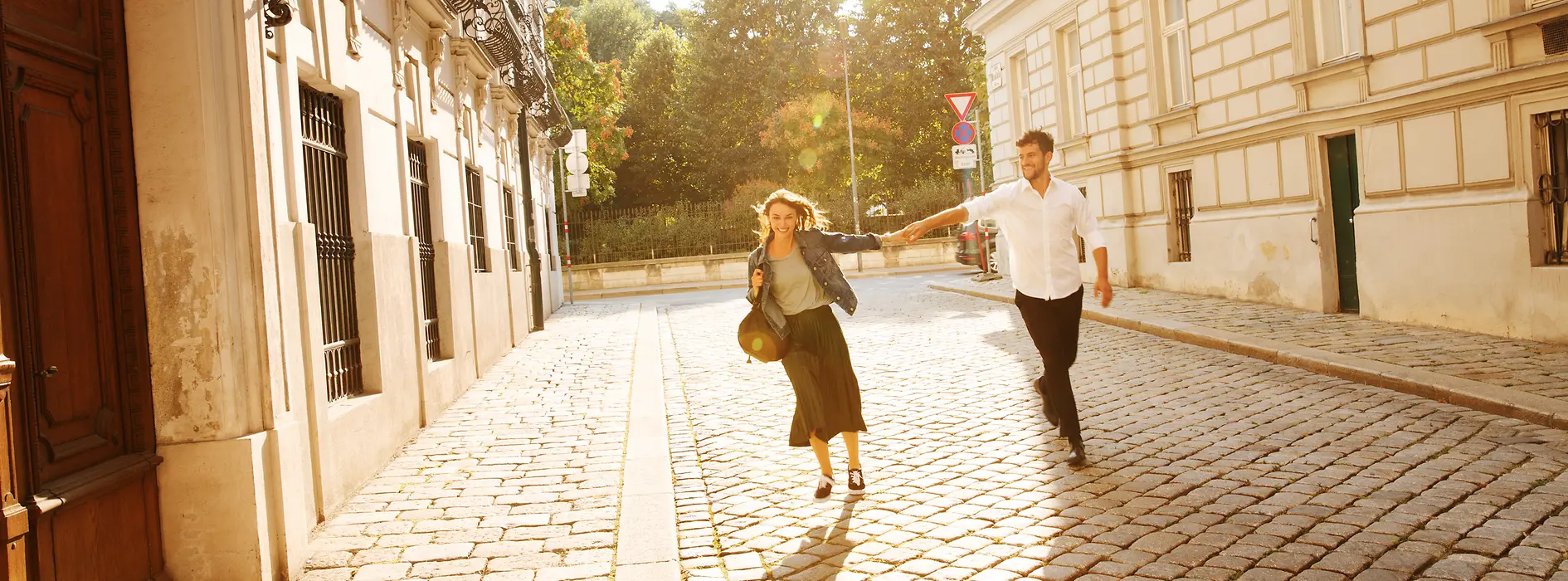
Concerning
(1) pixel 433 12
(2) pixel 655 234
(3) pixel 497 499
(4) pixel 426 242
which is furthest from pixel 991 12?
(3) pixel 497 499

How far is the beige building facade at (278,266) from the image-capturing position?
15.1 ft

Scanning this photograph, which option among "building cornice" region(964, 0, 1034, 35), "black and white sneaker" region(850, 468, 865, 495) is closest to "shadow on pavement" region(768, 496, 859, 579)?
"black and white sneaker" region(850, 468, 865, 495)

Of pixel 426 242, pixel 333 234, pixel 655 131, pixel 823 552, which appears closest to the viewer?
pixel 823 552

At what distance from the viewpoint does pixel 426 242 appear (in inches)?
413

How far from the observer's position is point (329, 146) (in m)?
7.24

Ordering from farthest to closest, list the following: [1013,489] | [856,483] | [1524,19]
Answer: [1524,19], [856,483], [1013,489]

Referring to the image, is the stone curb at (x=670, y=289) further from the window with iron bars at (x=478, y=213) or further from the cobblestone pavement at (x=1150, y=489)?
the cobblestone pavement at (x=1150, y=489)

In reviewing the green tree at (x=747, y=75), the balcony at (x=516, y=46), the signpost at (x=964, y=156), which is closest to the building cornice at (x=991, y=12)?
the signpost at (x=964, y=156)

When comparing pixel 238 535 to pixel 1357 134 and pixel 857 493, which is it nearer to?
pixel 857 493

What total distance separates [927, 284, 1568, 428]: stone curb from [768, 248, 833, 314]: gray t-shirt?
402 cm

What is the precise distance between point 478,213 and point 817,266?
29.4 ft

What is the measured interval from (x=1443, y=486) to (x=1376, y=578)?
5.10 ft

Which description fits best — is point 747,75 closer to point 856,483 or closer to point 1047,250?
point 1047,250

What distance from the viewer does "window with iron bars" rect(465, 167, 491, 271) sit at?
1374 cm
